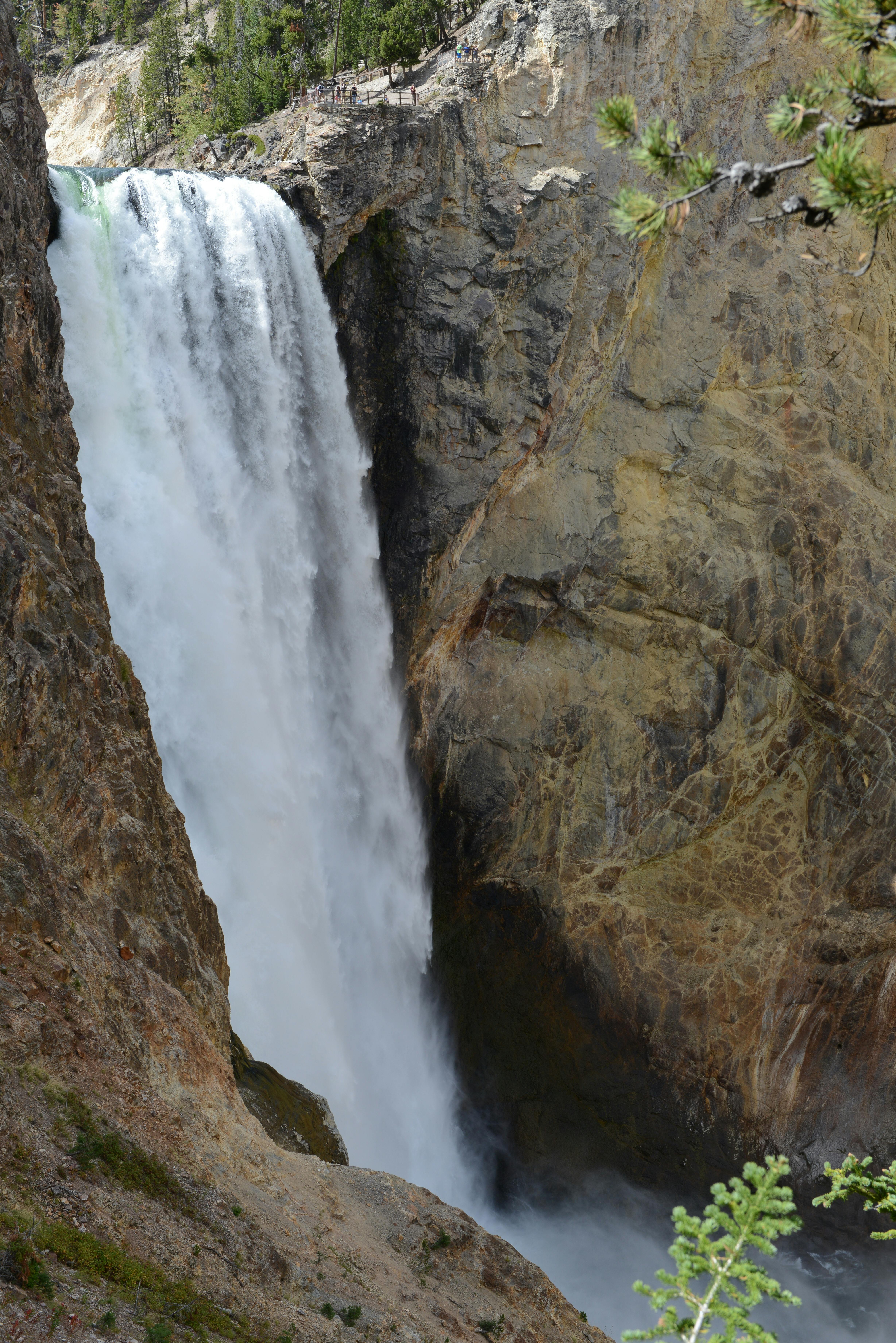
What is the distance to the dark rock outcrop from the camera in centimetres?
1310

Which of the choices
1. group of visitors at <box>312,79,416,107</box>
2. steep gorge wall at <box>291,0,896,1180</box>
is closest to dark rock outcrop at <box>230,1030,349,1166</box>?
steep gorge wall at <box>291,0,896,1180</box>

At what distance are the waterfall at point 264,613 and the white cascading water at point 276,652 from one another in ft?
0.16

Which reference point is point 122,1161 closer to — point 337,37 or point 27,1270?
point 27,1270

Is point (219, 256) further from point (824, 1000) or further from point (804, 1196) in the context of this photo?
point (804, 1196)

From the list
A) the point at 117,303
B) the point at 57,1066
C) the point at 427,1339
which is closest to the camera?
the point at 57,1066

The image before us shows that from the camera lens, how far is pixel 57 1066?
332 inches

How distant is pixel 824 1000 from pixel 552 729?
8975 mm

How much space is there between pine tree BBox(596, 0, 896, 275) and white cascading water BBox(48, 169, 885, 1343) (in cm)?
1292

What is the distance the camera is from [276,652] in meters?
19.5

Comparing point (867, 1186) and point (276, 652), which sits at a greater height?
point (276, 652)

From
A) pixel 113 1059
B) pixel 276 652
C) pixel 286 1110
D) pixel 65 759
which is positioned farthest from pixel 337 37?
pixel 113 1059

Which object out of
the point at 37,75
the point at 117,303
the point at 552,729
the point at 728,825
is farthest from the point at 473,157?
the point at 37,75

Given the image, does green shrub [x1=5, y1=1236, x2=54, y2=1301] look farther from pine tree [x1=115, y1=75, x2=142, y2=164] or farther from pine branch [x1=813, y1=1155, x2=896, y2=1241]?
pine tree [x1=115, y1=75, x2=142, y2=164]

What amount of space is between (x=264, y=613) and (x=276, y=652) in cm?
82
